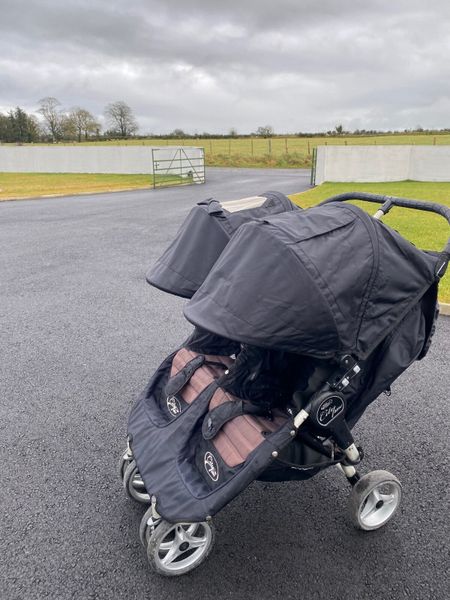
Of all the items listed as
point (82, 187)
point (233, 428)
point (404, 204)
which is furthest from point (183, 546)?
point (82, 187)

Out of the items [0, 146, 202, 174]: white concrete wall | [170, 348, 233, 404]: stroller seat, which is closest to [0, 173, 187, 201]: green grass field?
[0, 146, 202, 174]: white concrete wall

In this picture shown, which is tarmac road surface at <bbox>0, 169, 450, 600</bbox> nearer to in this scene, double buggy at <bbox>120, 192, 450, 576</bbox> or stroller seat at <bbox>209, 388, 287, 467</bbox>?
double buggy at <bbox>120, 192, 450, 576</bbox>

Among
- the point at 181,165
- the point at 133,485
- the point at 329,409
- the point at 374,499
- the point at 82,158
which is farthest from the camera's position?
the point at 82,158

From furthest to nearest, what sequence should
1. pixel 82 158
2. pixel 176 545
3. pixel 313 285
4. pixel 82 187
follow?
pixel 82 158, pixel 82 187, pixel 176 545, pixel 313 285

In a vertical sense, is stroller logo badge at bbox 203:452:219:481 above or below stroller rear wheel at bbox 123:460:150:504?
above

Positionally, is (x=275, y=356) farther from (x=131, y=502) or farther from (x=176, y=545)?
(x=131, y=502)

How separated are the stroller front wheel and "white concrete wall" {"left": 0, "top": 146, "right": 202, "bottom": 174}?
22.7 metres

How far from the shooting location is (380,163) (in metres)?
19.0

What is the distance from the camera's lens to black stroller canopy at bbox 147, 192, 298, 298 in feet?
7.32

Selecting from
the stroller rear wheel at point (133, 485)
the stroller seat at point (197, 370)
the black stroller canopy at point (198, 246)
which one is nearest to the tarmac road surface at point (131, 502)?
the stroller rear wheel at point (133, 485)

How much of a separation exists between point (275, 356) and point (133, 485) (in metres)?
1.06

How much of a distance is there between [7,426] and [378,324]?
2557 millimetres

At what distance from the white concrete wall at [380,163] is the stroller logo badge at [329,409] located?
1880 cm

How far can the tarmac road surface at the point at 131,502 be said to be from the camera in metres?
1.95
